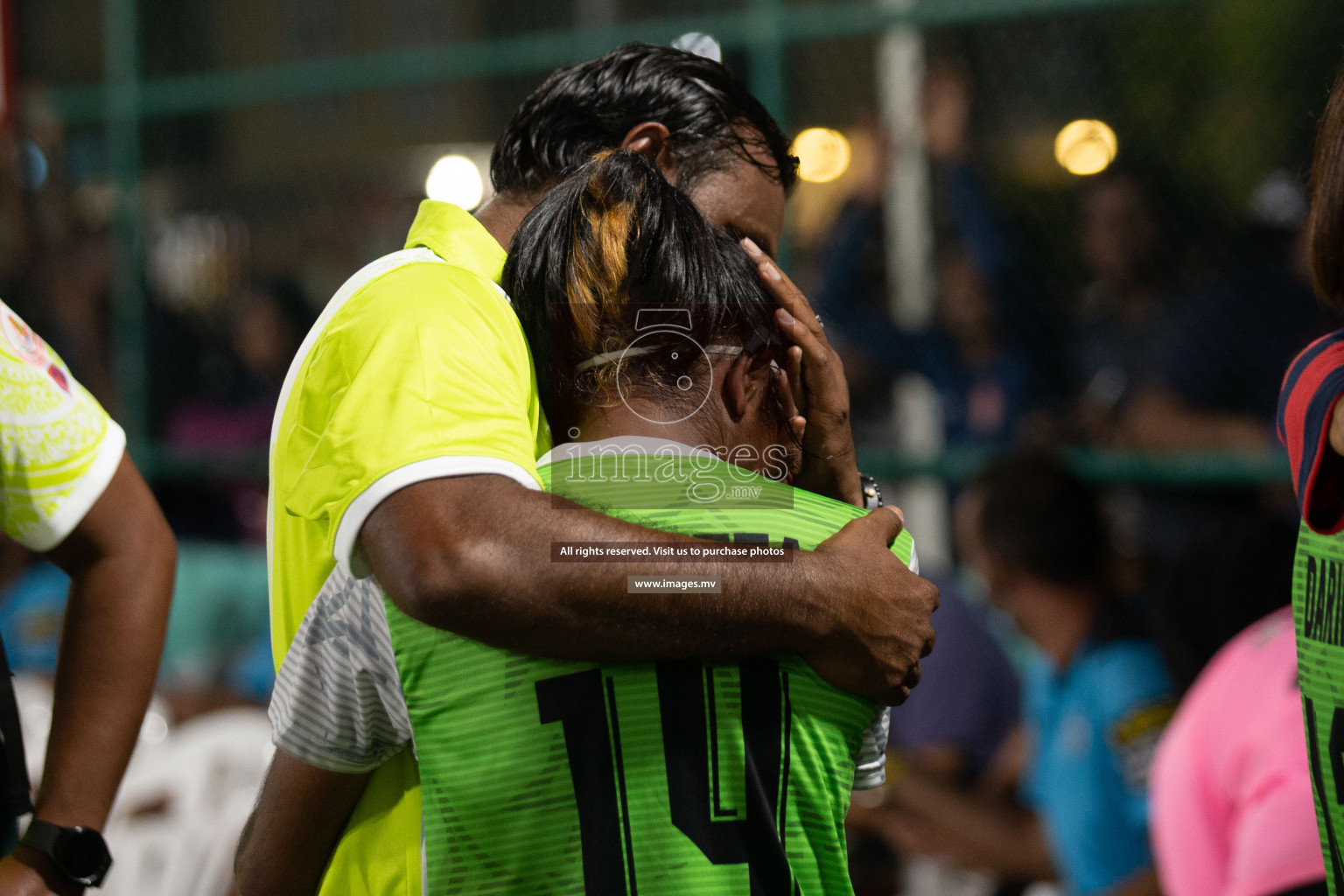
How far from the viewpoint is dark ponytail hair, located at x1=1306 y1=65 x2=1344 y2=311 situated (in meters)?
1.25

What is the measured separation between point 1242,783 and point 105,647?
179 cm

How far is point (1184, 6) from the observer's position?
11.9 feet

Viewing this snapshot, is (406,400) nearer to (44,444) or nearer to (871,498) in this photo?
(871,498)

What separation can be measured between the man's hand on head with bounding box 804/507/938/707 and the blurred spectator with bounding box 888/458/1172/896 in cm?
190

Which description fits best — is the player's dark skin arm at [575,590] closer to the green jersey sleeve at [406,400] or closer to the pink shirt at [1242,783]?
the green jersey sleeve at [406,400]

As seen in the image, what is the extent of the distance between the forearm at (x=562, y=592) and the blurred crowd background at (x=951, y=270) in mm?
1835

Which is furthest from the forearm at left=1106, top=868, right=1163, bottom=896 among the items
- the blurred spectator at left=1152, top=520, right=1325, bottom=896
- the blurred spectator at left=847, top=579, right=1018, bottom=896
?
the blurred spectator at left=847, top=579, right=1018, bottom=896

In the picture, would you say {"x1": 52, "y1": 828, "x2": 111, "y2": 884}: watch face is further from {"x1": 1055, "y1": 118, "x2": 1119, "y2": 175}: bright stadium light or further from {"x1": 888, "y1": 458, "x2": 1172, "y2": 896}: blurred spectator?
{"x1": 1055, "y1": 118, "x2": 1119, "y2": 175}: bright stadium light

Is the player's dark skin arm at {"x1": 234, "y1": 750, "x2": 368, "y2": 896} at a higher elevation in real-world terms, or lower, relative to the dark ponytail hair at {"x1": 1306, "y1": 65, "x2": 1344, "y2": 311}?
lower

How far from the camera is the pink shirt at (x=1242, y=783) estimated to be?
189cm

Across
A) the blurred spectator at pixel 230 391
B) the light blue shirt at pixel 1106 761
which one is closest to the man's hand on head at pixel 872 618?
the light blue shirt at pixel 1106 761

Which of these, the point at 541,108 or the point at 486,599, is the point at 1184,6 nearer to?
the point at 541,108

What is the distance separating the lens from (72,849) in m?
1.63

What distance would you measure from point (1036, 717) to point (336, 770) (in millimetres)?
2364
